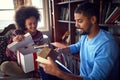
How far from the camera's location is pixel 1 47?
2.13 meters

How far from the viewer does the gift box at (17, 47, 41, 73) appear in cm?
150

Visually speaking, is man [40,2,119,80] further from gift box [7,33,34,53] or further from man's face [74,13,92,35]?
gift box [7,33,34,53]

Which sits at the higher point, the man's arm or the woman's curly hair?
the woman's curly hair

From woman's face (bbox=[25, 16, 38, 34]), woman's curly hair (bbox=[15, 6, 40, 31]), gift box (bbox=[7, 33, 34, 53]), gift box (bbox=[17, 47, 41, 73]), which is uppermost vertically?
woman's curly hair (bbox=[15, 6, 40, 31])

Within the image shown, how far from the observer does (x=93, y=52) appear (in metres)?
1.25

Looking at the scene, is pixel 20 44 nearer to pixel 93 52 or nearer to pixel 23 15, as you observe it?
pixel 23 15

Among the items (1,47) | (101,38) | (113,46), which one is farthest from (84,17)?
(1,47)

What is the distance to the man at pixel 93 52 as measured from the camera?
106 centimetres

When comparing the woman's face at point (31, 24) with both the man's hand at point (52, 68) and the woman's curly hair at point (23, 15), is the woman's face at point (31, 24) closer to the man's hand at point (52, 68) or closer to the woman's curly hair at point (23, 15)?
the woman's curly hair at point (23, 15)

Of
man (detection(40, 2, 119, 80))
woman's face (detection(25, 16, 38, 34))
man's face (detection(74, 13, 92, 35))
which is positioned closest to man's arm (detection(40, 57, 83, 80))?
man (detection(40, 2, 119, 80))

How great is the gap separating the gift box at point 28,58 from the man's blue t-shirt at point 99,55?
1.59ft

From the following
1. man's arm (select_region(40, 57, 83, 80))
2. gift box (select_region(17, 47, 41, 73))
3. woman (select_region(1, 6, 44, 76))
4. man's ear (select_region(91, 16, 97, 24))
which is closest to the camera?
man's arm (select_region(40, 57, 83, 80))

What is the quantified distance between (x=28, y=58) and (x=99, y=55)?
71 centimetres

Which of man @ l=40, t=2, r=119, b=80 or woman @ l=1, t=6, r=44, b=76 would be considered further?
woman @ l=1, t=6, r=44, b=76
